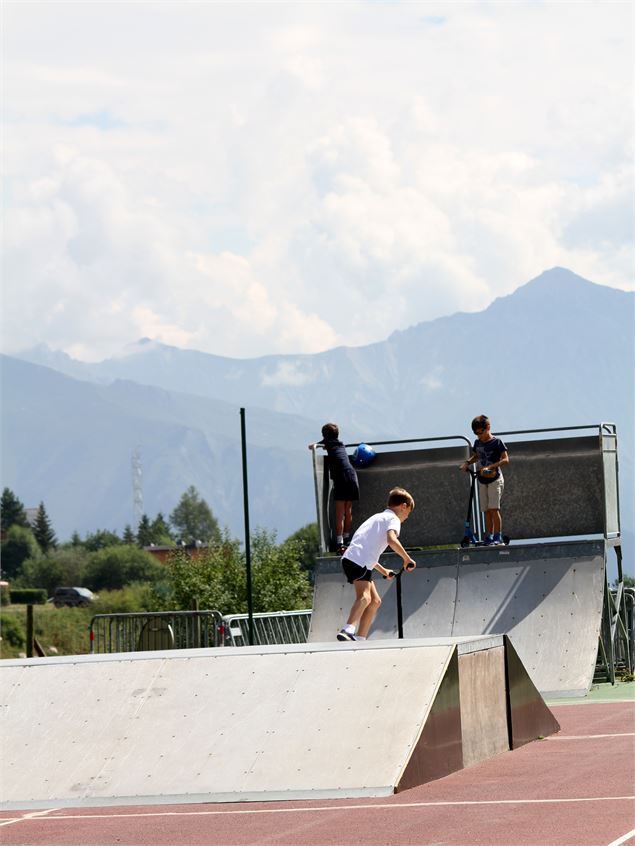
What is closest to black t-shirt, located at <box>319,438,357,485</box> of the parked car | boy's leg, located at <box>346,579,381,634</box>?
boy's leg, located at <box>346,579,381,634</box>

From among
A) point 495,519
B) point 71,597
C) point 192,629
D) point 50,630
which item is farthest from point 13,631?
point 495,519

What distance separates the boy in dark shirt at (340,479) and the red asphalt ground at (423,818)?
8.40 metres

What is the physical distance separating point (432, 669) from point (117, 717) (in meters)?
2.50

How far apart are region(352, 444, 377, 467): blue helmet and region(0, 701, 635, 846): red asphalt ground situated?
9.91 meters

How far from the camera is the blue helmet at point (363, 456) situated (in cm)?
2033

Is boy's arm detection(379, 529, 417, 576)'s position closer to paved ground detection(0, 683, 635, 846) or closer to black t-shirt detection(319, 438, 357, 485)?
paved ground detection(0, 683, 635, 846)

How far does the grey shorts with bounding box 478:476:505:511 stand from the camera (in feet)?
60.1

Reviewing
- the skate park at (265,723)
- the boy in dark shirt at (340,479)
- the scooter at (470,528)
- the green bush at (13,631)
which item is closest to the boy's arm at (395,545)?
the skate park at (265,723)

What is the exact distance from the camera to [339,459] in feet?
61.6

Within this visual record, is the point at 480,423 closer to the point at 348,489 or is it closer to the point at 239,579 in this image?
the point at 348,489

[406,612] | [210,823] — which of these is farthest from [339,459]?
[210,823]

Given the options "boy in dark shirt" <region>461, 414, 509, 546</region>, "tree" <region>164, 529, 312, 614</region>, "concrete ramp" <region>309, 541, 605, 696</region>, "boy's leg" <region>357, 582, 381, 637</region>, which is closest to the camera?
"boy's leg" <region>357, 582, 381, 637</region>

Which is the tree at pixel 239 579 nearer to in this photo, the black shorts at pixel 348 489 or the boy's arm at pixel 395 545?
the black shorts at pixel 348 489

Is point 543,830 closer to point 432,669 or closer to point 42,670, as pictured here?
point 432,669
